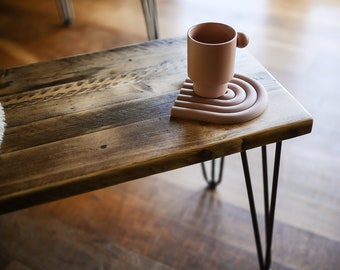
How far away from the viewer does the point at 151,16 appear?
1.28 m

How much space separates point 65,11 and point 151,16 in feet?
2.88

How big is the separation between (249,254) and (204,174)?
257 millimetres

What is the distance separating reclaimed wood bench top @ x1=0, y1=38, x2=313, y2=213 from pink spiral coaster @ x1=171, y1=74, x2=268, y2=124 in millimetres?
14

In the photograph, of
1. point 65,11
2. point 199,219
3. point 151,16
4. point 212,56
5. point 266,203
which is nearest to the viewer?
point 212,56

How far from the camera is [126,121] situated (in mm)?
706

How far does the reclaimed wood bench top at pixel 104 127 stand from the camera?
0.61m

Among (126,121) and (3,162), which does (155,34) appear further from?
(3,162)

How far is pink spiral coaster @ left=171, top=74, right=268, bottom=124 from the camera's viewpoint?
26.7 inches

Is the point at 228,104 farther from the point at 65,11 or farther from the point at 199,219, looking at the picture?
→ the point at 65,11

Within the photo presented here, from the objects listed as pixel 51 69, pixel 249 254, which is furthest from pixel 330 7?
pixel 51 69

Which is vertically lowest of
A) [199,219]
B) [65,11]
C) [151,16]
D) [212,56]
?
[199,219]

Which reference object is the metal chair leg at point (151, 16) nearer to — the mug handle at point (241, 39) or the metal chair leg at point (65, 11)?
the mug handle at point (241, 39)

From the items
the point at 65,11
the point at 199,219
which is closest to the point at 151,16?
the point at 199,219

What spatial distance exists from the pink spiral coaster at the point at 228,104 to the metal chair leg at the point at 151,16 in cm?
59
